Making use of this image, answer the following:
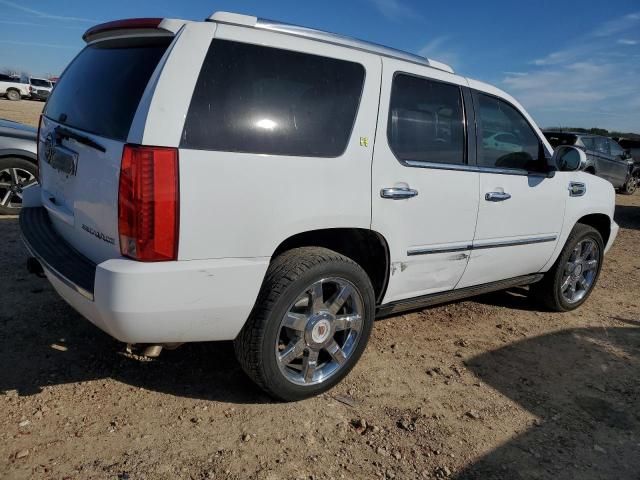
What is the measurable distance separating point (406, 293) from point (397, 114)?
1109mm

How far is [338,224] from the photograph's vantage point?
8.67 feet

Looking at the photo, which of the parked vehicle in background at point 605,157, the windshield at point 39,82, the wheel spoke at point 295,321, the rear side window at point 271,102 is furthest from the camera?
the windshield at point 39,82

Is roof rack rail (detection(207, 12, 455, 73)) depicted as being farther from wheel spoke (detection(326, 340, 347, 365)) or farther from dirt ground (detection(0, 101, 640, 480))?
dirt ground (detection(0, 101, 640, 480))

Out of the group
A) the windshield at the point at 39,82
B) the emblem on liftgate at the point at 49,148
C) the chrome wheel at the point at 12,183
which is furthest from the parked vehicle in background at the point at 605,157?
the windshield at the point at 39,82

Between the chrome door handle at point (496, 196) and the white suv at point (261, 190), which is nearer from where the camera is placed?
the white suv at point (261, 190)

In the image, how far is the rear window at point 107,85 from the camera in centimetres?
231

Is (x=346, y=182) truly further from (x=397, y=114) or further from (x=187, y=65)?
(x=187, y=65)

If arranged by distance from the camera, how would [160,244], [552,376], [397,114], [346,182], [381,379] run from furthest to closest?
[552,376] < [381,379] < [397,114] < [346,182] < [160,244]

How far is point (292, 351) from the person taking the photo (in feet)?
8.95

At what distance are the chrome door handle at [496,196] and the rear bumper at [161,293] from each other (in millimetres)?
1736

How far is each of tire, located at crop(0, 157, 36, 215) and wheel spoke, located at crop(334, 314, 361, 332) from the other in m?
4.74

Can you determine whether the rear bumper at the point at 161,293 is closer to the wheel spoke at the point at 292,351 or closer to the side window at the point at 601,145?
the wheel spoke at the point at 292,351

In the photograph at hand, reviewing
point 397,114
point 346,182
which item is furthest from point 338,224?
point 397,114

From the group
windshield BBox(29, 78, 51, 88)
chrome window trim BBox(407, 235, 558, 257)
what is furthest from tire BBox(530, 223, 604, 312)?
windshield BBox(29, 78, 51, 88)
